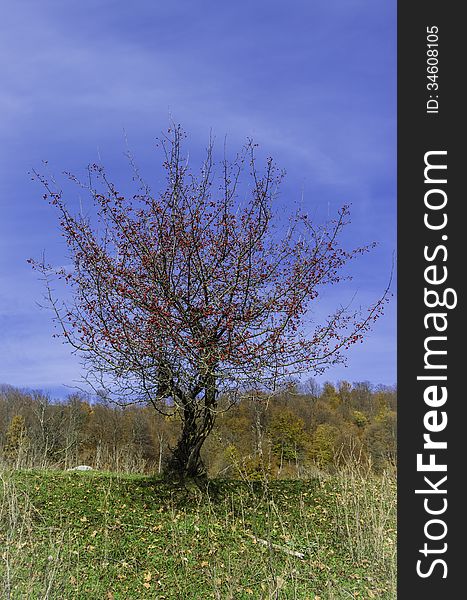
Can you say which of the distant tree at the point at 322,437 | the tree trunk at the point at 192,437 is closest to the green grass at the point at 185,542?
the tree trunk at the point at 192,437

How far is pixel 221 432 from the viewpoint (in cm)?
1204

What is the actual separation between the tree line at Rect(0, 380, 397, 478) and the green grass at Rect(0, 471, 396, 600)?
3.81 feet

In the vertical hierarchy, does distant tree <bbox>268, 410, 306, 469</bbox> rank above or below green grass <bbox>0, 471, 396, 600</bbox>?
above

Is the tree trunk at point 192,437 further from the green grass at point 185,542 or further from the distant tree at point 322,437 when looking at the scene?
the distant tree at point 322,437

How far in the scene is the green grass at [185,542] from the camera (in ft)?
19.2

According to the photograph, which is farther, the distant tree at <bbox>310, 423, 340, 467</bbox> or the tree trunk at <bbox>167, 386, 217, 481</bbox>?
the distant tree at <bbox>310, 423, 340, 467</bbox>

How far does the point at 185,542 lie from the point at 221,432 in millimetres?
5025

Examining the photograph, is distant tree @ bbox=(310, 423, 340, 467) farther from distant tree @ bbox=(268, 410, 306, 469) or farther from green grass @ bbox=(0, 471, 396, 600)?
green grass @ bbox=(0, 471, 396, 600)

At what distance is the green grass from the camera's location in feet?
19.2

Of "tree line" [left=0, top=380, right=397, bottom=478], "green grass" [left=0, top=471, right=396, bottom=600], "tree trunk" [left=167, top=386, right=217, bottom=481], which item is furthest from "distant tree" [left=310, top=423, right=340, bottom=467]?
"tree trunk" [left=167, top=386, right=217, bottom=481]

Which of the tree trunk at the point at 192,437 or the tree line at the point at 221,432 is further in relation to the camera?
the tree line at the point at 221,432

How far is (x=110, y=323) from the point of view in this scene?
805 centimetres

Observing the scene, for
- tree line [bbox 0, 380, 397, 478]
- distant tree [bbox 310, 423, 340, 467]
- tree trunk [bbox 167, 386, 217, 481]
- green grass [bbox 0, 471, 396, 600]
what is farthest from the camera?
distant tree [bbox 310, 423, 340, 467]

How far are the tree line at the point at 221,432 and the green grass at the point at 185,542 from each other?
3.81 ft
